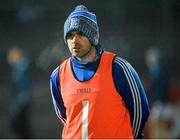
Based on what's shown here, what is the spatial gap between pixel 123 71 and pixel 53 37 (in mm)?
7375

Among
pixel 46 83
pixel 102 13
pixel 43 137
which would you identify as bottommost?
pixel 43 137

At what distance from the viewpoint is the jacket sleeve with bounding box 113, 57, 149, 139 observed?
19.0 feet

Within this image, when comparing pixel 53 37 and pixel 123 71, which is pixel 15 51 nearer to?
pixel 53 37

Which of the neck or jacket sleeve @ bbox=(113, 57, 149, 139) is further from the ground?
the neck

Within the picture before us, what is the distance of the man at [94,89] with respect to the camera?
226 inches

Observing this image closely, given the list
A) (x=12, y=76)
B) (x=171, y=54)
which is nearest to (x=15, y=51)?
(x=12, y=76)

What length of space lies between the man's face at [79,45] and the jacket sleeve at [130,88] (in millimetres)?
211

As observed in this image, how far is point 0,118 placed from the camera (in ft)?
44.5

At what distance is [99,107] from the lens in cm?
573

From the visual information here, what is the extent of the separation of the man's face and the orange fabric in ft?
0.43

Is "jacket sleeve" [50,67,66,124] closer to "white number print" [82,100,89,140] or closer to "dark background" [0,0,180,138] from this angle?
"white number print" [82,100,89,140]

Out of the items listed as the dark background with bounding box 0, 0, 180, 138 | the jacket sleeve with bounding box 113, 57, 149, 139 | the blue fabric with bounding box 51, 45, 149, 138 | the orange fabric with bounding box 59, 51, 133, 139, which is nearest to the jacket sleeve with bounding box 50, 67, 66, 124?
the blue fabric with bounding box 51, 45, 149, 138

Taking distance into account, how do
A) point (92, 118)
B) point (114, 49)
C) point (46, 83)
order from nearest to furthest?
point (92, 118) < point (114, 49) < point (46, 83)

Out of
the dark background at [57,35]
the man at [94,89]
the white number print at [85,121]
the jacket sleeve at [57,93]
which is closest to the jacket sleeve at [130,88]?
the man at [94,89]
